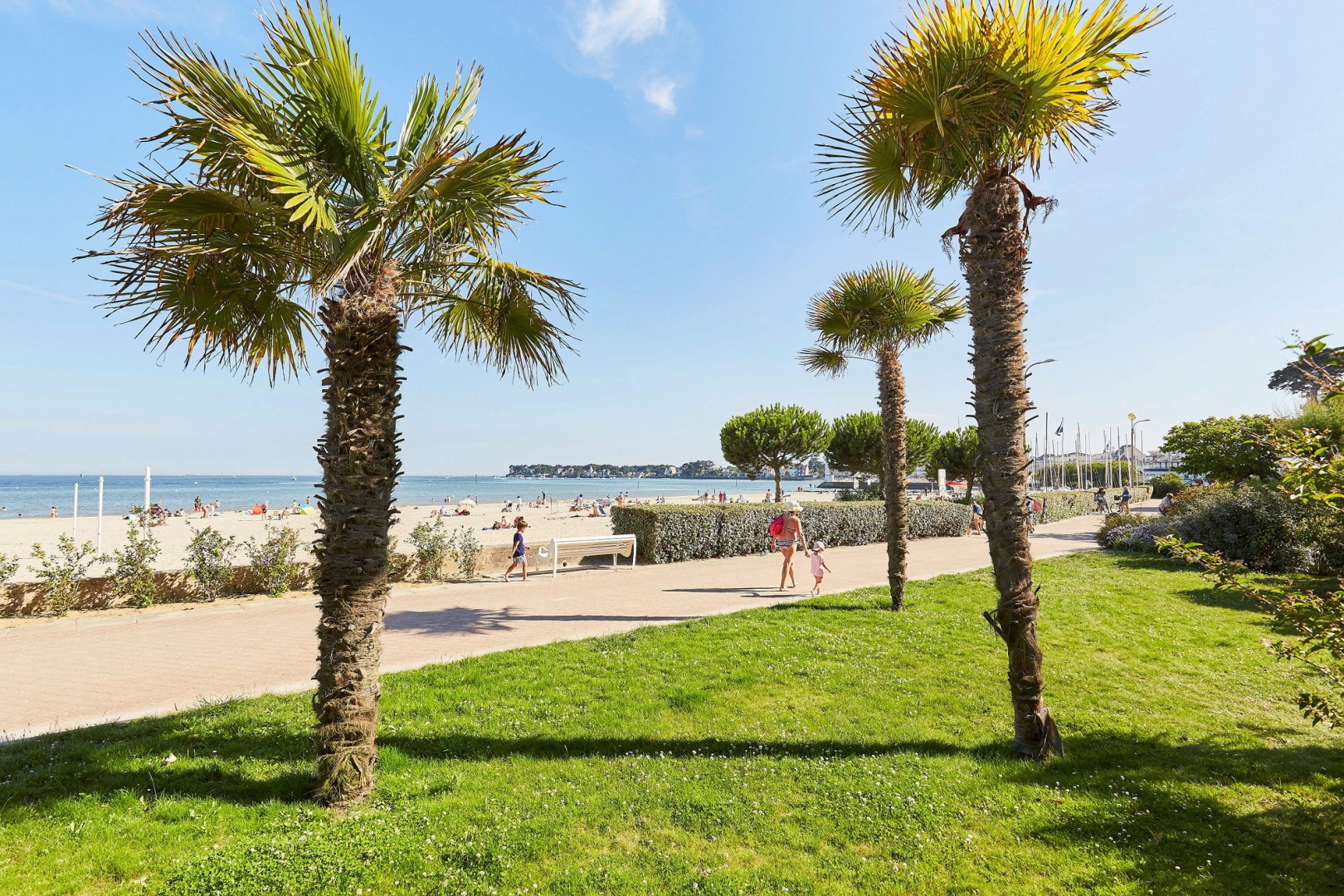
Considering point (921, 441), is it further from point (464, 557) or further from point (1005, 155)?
point (1005, 155)

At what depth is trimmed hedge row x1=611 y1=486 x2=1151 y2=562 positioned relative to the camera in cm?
1463

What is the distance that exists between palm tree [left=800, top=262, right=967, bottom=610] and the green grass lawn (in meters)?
3.01

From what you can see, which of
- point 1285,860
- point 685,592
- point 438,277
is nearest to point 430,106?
point 438,277

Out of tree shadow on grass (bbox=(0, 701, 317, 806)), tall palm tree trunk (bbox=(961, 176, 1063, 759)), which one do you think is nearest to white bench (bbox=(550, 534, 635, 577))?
tree shadow on grass (bbox=(0, 701, 317, 806))

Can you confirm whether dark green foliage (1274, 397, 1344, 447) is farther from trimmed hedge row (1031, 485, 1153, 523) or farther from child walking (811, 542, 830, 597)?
trimmed hedge row (1031, 485, 1153, 523)

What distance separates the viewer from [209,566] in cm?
966

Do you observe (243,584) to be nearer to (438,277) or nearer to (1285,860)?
(438,277)

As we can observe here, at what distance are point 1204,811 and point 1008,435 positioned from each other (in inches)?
103

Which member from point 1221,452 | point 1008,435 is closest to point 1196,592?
point 1008,435

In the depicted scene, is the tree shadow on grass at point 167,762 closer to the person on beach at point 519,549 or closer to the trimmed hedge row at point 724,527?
the person on beach at point 519,549

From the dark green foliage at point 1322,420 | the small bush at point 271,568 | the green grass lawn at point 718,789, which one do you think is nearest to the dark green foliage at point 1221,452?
the dark green foliage at point 1322,420

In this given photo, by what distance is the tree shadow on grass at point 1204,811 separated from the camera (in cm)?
305

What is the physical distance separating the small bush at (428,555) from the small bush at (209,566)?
2.97 metres

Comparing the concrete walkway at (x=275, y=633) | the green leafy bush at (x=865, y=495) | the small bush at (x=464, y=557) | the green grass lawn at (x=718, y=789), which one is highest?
the green leafy bush at (x=865, y=495)
